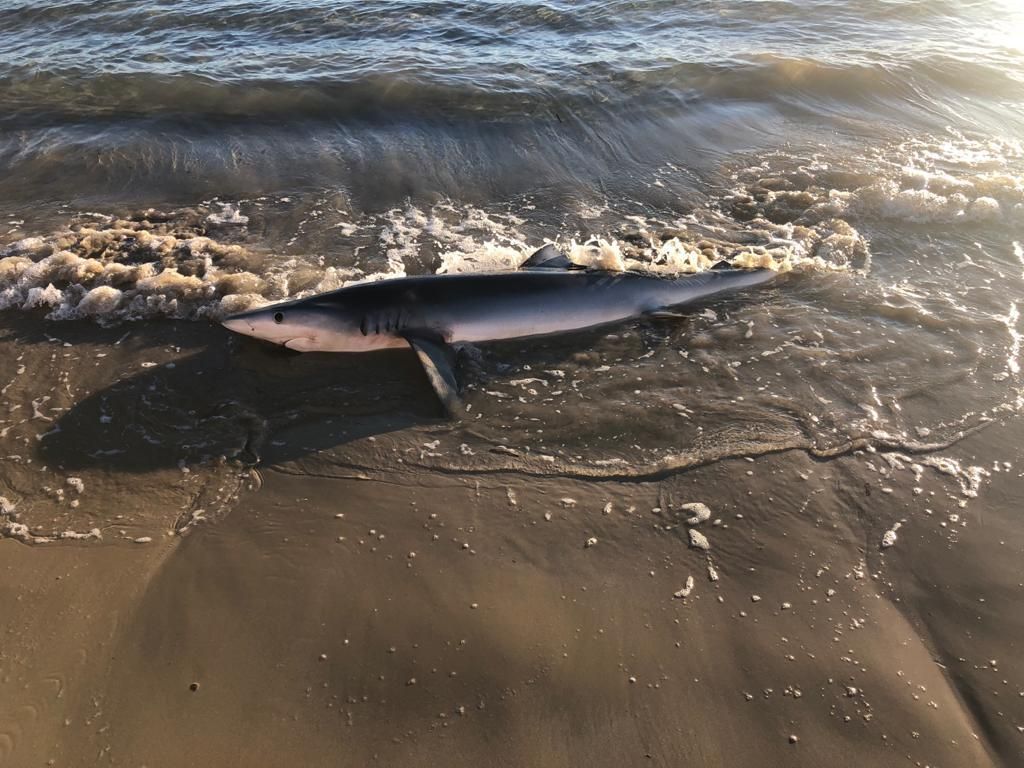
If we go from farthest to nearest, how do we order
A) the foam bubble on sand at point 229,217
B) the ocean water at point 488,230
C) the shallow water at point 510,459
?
the foam bubble on sand at point 229,217 → the ocean water at point 488,230 → the shallow water at point 510,459

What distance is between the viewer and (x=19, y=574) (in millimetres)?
3623

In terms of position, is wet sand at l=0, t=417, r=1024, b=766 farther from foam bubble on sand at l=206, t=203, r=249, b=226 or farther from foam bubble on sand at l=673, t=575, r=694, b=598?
foam bubble on sand at l=206, t=203, r=249, b=226

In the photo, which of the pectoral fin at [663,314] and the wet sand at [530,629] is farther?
the pectoral fin at [663,314]

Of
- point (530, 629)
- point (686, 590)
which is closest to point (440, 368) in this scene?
point (530, 629)

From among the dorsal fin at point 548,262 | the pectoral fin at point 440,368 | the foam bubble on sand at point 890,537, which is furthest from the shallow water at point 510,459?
the dorsal fin at point 548,262

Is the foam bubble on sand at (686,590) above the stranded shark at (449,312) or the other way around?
the other way around

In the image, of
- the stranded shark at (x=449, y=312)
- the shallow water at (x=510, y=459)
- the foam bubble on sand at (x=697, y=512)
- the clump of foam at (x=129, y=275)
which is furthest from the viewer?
the clump of foam at (x=129, y=275)

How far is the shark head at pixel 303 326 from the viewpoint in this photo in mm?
5203

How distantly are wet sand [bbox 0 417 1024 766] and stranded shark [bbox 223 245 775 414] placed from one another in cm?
147

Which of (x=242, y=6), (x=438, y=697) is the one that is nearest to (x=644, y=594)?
(x=438, y=697)

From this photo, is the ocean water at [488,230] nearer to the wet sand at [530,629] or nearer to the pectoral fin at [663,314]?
the pectoral fin at [663,314]

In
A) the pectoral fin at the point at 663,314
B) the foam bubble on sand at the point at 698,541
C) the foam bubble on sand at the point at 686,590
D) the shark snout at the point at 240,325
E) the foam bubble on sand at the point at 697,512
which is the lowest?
the foam bubble on sand at the point at 686,590

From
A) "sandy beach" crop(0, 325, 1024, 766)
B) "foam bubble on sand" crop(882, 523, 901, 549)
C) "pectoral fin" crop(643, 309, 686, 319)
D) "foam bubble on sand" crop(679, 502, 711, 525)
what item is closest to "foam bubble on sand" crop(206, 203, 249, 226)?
"sandy beach" crop(0, 325, 1024, 766)

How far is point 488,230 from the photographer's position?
302 inches
